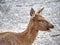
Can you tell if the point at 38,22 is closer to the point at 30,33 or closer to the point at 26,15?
the point at 30,33

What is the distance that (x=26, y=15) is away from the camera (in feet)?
17.1

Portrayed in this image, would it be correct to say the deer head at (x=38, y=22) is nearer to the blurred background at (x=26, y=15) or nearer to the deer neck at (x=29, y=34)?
the deer neck at (x=29, y=34)

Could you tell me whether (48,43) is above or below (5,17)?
below

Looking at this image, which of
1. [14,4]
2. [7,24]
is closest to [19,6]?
[14,4]

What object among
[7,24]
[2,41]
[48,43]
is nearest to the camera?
[2,41]

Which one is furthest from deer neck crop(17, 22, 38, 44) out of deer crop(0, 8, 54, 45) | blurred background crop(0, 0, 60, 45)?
blurred background crop(0, 0, 60, 45)

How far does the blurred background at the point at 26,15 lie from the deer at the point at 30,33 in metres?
1.50

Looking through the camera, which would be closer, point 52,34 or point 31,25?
point 31,25

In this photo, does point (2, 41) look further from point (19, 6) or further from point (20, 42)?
point (19, 6)

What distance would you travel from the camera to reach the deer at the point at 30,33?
3.19 m

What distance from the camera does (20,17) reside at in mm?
5188

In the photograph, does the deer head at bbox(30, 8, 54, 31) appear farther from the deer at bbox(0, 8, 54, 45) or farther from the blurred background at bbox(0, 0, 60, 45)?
the blurred background at bbox(0, 0, 60, 45)

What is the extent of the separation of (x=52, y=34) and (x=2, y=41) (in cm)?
193

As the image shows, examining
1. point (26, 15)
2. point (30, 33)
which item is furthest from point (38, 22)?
point (26, 15)
